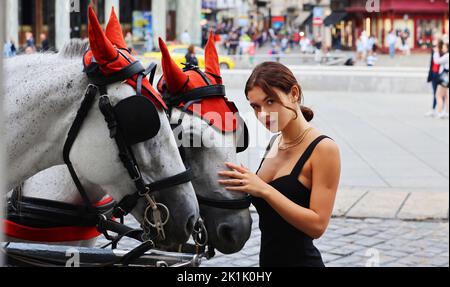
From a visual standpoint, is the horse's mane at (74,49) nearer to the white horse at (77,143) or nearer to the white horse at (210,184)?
the white horse at (77,143)

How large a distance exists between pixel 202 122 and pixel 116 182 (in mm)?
599

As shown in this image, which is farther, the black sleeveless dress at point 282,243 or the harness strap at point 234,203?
the harness strap at point 234,203

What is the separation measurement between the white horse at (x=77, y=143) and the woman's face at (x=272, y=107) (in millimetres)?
372

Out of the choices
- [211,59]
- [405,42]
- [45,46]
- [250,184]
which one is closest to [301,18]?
[405,42]

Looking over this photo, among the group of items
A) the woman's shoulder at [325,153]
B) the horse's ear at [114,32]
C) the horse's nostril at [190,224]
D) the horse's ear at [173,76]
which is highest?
the horse's ear at [114,32]

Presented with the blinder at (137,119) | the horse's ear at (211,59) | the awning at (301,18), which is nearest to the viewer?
the blinder at (137,119)

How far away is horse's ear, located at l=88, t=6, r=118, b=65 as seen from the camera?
8.13ft

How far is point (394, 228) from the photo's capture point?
7598mm

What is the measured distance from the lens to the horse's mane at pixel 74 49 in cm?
291

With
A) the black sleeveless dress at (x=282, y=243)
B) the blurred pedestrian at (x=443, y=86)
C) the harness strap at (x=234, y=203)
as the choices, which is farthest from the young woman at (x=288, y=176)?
the blurred pedestrian at (x=443, y=86)

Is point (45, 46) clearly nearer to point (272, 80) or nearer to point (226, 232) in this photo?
point (226, 232)

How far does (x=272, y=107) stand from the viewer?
2568mm
